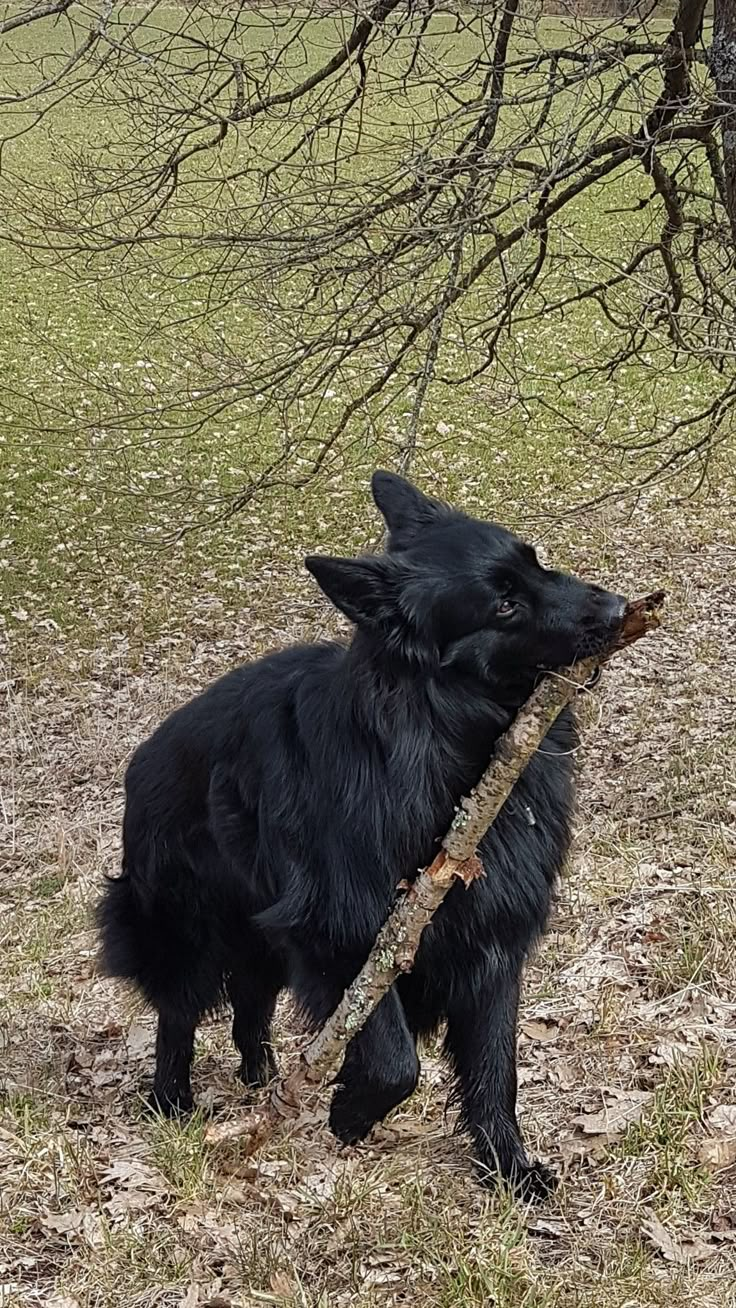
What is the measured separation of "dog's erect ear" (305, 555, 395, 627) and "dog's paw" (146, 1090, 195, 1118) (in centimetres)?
211

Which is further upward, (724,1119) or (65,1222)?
(724,1119)

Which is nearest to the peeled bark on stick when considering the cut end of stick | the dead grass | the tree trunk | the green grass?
the cut end of stick

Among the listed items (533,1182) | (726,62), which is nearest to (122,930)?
(533,1182)

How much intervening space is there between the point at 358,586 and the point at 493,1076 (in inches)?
61.2

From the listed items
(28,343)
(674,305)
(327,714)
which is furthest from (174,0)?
(28,343)

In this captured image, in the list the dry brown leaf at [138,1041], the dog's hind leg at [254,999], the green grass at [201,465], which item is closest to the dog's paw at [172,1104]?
the dog's hind leg at [254,999]

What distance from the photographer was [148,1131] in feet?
13.4

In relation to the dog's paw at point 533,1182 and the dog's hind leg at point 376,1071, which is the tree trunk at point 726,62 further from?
the dog's paw at point 533,1182

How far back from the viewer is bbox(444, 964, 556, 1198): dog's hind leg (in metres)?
3.60

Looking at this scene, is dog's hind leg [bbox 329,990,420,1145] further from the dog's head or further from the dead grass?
the dog's head

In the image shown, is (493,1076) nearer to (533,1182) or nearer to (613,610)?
(533,1182)

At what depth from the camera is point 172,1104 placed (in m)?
4.34

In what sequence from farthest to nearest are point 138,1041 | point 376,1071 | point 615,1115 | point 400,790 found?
point 138,1041 → point 615,1115 → point 376,1071 → point 400,790

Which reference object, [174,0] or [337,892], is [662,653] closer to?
[174,0]
